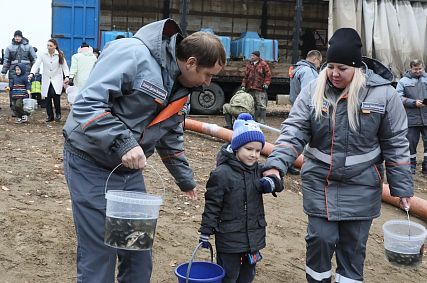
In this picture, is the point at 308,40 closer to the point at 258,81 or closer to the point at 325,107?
the point at 258,81

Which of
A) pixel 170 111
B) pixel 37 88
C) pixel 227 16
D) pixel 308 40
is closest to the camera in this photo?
pixel 170 111

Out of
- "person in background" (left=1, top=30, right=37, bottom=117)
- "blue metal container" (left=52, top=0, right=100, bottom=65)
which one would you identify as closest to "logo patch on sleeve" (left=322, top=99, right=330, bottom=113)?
"person in background" (left=1, top=30, right=37, bottom=117)

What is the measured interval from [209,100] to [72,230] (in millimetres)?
10161

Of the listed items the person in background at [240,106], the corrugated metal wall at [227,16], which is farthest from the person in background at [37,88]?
the person in background at [240,106]

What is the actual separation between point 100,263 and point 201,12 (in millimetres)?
15600

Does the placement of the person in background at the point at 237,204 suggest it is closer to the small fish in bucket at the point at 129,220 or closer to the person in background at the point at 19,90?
the small fish in bucket at the point at 129,220

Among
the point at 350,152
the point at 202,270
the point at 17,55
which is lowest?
the point at 202,270

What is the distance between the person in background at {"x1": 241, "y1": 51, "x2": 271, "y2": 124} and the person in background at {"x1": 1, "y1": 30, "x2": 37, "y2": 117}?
194 inches

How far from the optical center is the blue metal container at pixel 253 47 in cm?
1559

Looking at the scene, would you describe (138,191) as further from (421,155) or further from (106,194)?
(421,155)

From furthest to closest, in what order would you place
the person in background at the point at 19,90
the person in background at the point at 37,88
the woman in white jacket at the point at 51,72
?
the person in background at the point at 37,88 < the person in background at the point at 19,90 < the woman in white jacket at the point at 51,72

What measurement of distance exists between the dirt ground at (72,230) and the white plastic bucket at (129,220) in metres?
1.48

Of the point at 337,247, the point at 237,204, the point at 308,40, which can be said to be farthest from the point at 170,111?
the point at 308,40

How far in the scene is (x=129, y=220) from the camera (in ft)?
9.63
